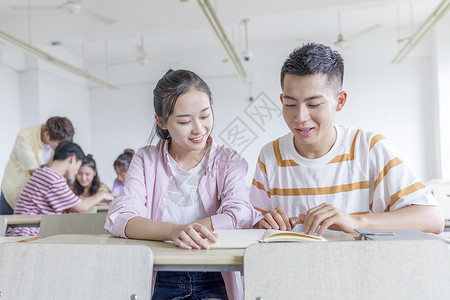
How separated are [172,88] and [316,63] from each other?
47 cm

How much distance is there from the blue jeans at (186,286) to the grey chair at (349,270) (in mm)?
436

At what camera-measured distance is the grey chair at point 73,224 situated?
5.91 ft

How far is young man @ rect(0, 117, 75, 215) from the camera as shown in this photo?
314cm

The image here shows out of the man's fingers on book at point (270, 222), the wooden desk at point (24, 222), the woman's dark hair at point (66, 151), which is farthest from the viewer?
the woman's dark hair at point (66, 151)

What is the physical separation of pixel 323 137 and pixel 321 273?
0.65 metres

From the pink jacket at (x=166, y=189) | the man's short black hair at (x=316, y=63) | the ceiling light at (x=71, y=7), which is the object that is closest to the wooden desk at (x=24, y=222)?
the pink jacket at (x=166, y=189)

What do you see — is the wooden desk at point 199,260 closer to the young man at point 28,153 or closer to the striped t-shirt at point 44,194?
the striped t-shirt at point 44,194

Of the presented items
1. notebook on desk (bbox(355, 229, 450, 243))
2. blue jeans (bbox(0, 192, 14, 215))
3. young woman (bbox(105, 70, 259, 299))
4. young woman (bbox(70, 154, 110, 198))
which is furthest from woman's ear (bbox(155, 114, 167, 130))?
young woman (bbox(70, 154, 110, 198))

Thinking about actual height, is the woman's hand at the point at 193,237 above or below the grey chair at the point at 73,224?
above

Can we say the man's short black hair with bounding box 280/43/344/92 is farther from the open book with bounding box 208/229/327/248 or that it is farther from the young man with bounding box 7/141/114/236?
the young man with bounding box 7/141/114/236

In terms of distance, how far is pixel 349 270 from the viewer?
0.79m

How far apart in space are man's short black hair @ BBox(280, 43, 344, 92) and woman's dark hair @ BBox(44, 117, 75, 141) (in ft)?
7.36

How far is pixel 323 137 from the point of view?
4.49ft

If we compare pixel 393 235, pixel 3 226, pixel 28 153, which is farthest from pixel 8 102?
pixel 393 235
